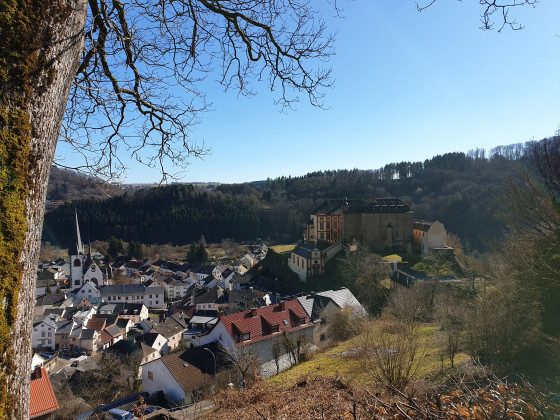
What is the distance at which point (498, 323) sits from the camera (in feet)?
33.7

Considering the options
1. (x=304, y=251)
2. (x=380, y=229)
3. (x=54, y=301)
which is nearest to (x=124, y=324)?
(x=54, y=301)

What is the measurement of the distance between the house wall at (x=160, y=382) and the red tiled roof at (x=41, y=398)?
12.4 ft

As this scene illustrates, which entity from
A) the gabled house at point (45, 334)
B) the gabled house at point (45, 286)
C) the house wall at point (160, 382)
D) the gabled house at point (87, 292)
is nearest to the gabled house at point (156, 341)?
the gabled house at point (45, 334)

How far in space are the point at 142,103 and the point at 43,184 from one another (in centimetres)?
227

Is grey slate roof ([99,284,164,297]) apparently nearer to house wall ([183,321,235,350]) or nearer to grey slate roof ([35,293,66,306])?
grey slate roof ([35,293,66,306])

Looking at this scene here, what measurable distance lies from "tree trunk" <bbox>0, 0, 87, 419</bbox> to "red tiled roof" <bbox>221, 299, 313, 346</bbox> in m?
15.8

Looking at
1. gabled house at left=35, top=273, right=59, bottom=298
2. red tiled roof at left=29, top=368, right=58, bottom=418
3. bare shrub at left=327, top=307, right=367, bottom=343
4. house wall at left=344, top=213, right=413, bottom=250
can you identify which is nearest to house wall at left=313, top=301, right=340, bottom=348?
bare shrub at left=327, top=307, right=367, bottom=343

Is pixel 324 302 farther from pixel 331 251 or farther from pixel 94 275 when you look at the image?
pixel 94 275

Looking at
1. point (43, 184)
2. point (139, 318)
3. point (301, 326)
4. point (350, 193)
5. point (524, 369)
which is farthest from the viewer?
point (350, 193)

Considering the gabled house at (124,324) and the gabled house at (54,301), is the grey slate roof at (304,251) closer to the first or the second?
the gabled house at (124,324)

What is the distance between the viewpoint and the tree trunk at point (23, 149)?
1771 millimetres

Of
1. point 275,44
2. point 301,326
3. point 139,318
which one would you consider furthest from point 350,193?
point 275,44

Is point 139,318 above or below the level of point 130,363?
below

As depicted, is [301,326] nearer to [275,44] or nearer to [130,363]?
[130,363]
